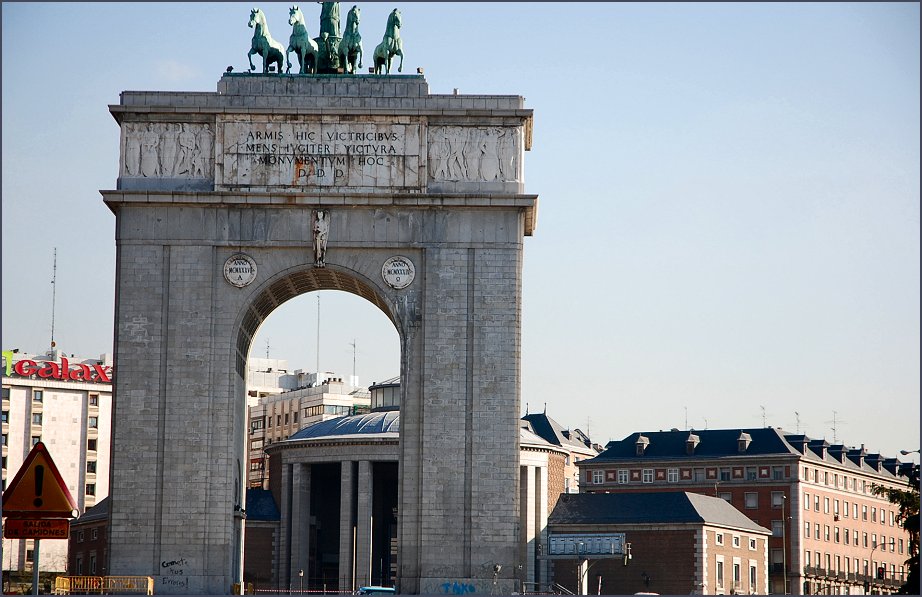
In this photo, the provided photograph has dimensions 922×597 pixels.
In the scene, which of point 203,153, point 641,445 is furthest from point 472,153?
point 641,445

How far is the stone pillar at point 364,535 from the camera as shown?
319 ft

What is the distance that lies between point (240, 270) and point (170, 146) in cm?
511

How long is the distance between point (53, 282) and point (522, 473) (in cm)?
4628

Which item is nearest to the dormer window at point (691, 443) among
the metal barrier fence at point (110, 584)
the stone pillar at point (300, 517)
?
the stone pillar at point (300, 517)

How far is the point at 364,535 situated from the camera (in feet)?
320

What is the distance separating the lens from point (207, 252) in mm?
56219

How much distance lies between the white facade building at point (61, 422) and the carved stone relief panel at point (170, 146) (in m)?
70.3

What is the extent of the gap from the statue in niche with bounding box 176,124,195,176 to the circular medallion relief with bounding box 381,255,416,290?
7.92m

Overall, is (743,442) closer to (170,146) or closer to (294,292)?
(294,292)

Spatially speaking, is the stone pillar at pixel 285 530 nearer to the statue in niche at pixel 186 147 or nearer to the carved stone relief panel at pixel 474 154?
the statue in niche at pixel 186 147

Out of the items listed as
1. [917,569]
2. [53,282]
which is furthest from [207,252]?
[53,282]

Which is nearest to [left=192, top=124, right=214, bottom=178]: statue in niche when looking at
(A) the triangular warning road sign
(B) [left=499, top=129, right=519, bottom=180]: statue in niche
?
(B) [left=499, top=129, right=519, bottom=180]: statue in niche

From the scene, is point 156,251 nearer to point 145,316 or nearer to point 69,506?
point 145,316

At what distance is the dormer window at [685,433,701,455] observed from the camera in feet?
409
